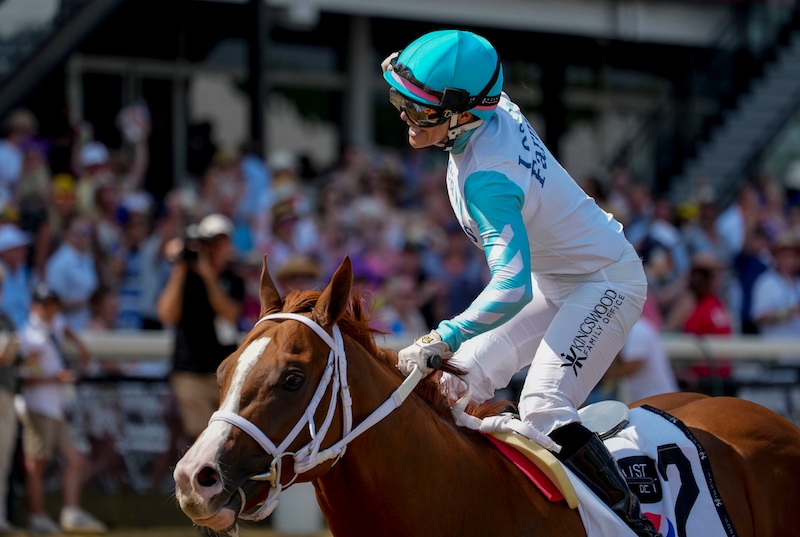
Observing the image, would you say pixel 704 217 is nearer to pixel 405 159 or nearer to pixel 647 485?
pixel 405 159

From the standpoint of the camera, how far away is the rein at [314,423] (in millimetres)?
3650

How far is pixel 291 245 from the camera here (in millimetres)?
10906

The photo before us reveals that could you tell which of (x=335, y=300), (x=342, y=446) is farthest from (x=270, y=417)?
(x=335, y=300)

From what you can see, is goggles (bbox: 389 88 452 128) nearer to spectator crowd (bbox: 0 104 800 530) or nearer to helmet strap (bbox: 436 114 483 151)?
helmet strap (bbox: 436 114 483 151)

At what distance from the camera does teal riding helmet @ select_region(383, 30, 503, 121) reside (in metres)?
4.23

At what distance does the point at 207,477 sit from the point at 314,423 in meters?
0.38

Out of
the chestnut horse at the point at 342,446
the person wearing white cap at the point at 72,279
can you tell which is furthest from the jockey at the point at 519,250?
the person wearing white cap at the point at 72,279

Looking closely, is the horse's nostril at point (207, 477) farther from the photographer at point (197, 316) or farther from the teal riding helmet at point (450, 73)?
the photographer at point (197, 316)

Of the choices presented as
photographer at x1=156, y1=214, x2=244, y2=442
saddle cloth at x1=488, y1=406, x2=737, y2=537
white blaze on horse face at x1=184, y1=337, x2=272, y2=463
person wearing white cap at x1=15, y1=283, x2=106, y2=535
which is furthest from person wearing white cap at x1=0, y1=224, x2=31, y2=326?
white blaze on horse face at x1=184, y1=337, x2=272, y2=463

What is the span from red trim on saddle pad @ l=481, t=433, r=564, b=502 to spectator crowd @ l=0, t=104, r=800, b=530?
4.29 m

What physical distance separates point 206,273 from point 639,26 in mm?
11496

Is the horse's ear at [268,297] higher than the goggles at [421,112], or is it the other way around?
the goggles at [421,112]

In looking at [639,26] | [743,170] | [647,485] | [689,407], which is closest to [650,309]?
[689,407]

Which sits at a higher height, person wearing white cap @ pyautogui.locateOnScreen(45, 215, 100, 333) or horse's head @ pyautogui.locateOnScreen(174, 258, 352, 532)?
horse's head @ pyautogui.locateOnScreen(174, 258, 352, 532)
